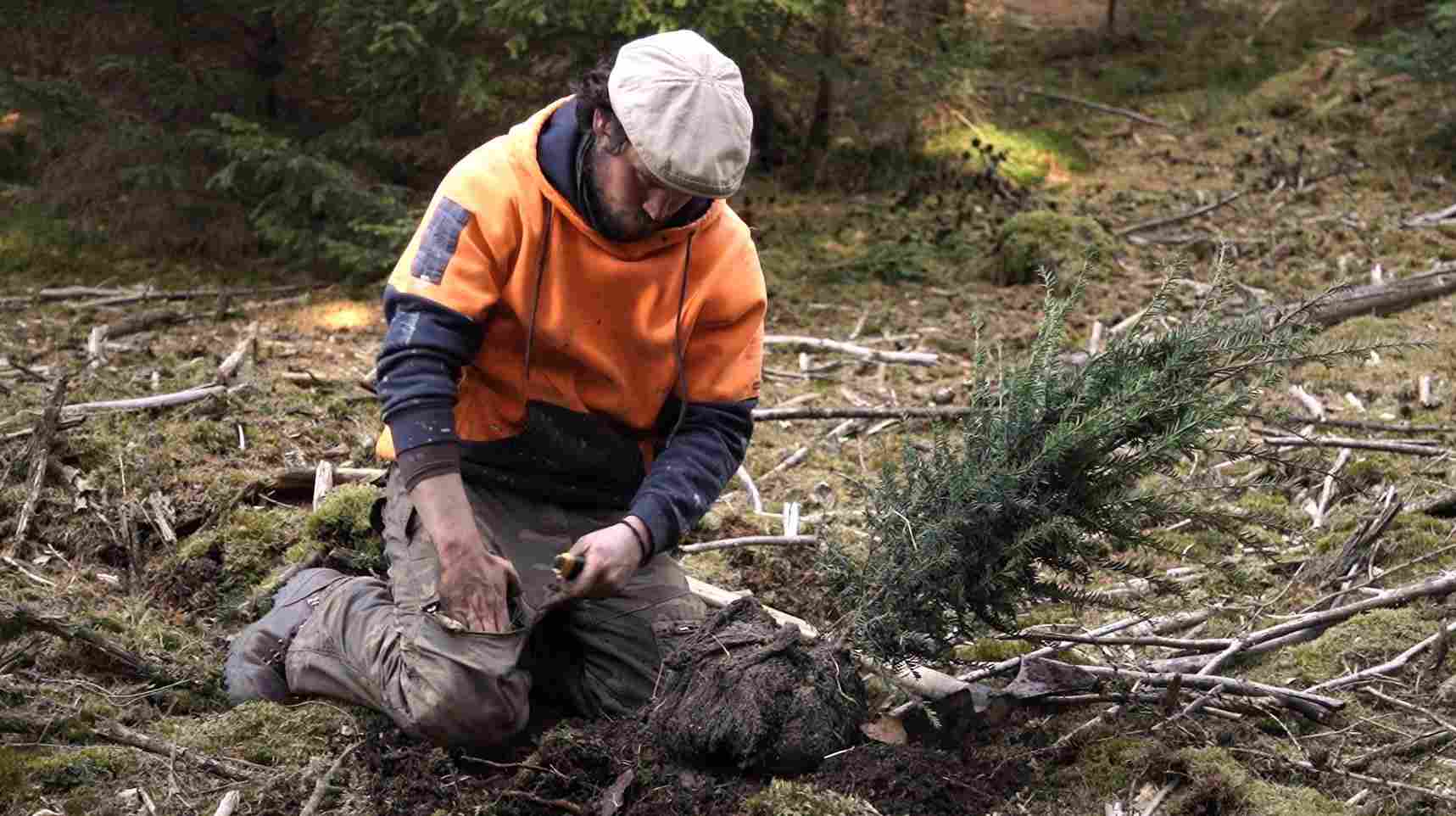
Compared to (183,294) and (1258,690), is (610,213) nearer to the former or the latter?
(1258,690)

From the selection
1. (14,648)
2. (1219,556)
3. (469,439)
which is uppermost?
(469,439)

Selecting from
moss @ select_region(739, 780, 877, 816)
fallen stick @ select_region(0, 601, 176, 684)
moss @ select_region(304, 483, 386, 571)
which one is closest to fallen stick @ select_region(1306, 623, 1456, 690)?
moss @ select_region(739, 780, 877, 816)

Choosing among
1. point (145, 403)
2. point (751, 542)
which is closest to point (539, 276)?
point (751, 542)

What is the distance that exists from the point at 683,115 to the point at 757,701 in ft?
4.42

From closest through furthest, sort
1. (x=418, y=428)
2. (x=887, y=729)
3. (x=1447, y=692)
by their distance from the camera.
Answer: (x=418, y=428)
(x=887, y=729)
(x=1447, y=692)

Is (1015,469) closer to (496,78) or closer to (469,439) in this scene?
(469,439)

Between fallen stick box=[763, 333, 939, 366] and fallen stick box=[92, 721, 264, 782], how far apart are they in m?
3.77

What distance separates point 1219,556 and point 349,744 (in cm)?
291

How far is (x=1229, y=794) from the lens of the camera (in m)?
3.34

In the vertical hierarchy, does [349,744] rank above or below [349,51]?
below

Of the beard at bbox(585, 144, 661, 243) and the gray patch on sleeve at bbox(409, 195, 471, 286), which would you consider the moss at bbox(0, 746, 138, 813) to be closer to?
the gray patch on sleeve at bbox(409, 195, 471, 286)

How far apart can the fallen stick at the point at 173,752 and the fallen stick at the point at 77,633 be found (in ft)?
1.06

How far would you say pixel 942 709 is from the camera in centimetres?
369

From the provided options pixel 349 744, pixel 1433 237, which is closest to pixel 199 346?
pixel 349 744
